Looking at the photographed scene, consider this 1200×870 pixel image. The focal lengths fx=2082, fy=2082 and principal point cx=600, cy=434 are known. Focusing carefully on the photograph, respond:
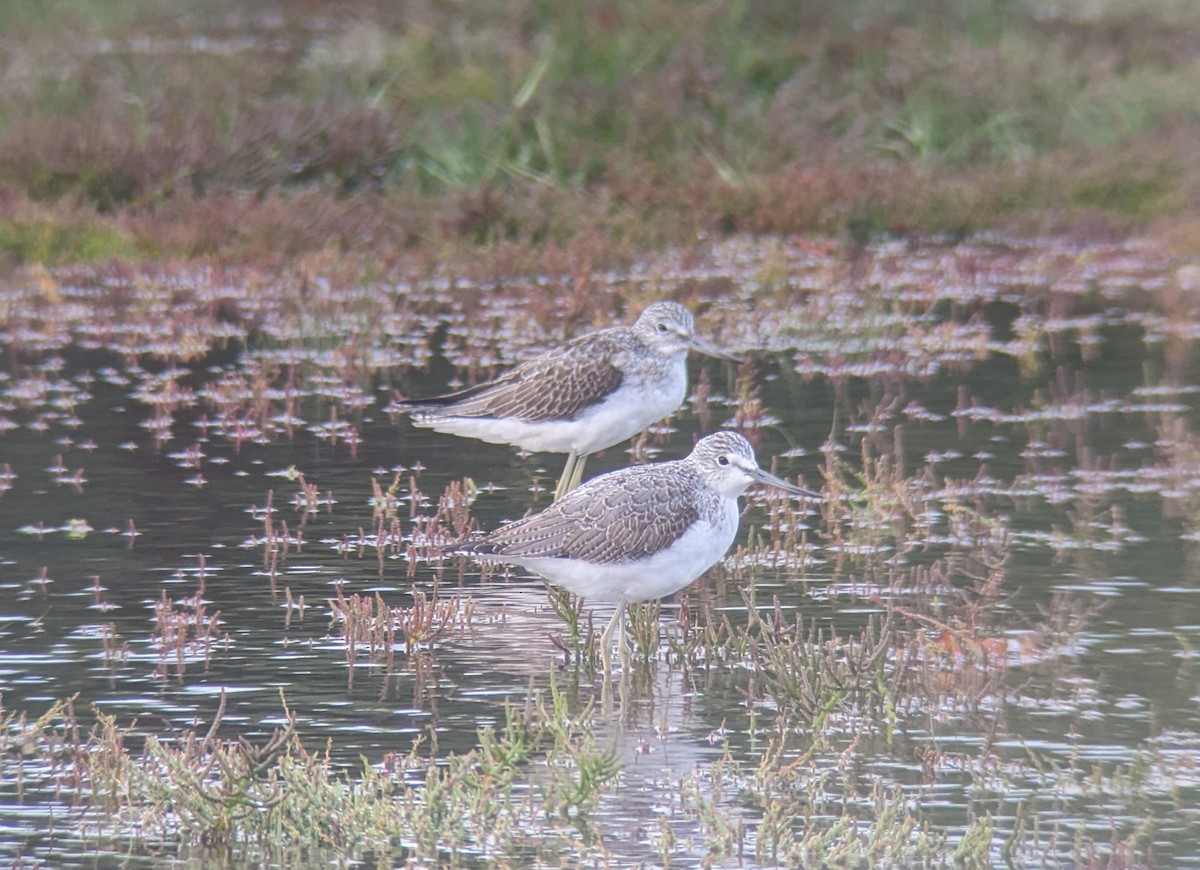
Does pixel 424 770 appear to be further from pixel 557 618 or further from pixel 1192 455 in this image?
pixel 1192 455

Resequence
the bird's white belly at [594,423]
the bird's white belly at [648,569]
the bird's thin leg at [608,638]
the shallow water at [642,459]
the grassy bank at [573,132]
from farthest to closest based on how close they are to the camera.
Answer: the grassy bank at [573,132] < the bird's white belly at [594,423] < the bird's thin leg at [608,638] < the bird's white belly at [648,569] < the shallow water at [642,459]

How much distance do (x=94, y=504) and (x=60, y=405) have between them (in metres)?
2.57

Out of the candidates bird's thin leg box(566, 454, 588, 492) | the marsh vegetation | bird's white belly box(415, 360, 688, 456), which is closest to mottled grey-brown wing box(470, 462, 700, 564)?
the marsh vegetation

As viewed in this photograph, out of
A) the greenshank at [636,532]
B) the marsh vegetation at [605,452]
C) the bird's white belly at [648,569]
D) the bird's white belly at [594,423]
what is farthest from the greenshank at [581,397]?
the bird's white belly at [648,569]

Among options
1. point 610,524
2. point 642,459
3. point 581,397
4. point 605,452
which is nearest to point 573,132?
point 605,452

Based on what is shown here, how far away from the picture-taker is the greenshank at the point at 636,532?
784cm

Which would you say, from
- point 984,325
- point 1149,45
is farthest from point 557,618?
point 1149,45

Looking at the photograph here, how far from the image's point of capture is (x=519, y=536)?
8.05 meters

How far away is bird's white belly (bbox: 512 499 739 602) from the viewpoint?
7.83 meters

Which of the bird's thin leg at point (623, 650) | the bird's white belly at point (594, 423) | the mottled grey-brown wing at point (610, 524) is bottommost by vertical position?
the bird's thin leg at point (623, 650)

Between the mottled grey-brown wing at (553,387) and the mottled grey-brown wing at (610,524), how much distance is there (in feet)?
7.06

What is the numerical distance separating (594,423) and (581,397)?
5.8 inches

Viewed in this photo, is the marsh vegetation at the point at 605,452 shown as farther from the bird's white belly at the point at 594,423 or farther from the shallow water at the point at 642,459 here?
the bird's white belly at the point at 594,423

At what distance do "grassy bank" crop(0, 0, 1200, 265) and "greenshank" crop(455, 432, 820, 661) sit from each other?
9251 mm
